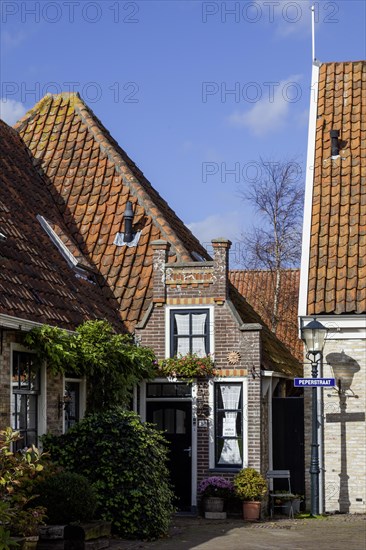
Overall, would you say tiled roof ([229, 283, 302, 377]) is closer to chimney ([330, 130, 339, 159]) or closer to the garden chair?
the garden chair

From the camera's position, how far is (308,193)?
73.9 ft

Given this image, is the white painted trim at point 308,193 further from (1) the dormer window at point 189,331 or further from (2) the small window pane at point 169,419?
(2) the small window pane at point 169,419

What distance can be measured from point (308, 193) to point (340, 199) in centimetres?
72

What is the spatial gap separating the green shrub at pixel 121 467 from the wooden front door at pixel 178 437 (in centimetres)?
389

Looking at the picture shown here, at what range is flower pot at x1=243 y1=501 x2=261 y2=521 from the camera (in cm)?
1948

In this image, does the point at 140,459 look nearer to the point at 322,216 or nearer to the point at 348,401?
the point at 348,401

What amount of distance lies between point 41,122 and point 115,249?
5025 mm

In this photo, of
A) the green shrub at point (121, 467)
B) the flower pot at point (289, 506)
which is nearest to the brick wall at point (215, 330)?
the flower pot at point (289, 506)

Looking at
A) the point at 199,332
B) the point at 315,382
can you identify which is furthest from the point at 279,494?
Result: the point at 199,332

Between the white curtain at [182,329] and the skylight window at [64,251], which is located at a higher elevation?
the skylight window at [64,251]

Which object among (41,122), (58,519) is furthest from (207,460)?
(41,122)

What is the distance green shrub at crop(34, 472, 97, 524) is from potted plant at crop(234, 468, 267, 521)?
19.2 ft

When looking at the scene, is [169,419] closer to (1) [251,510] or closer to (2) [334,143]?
(1) [251,510]

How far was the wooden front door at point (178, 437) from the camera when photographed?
20.6 metres
